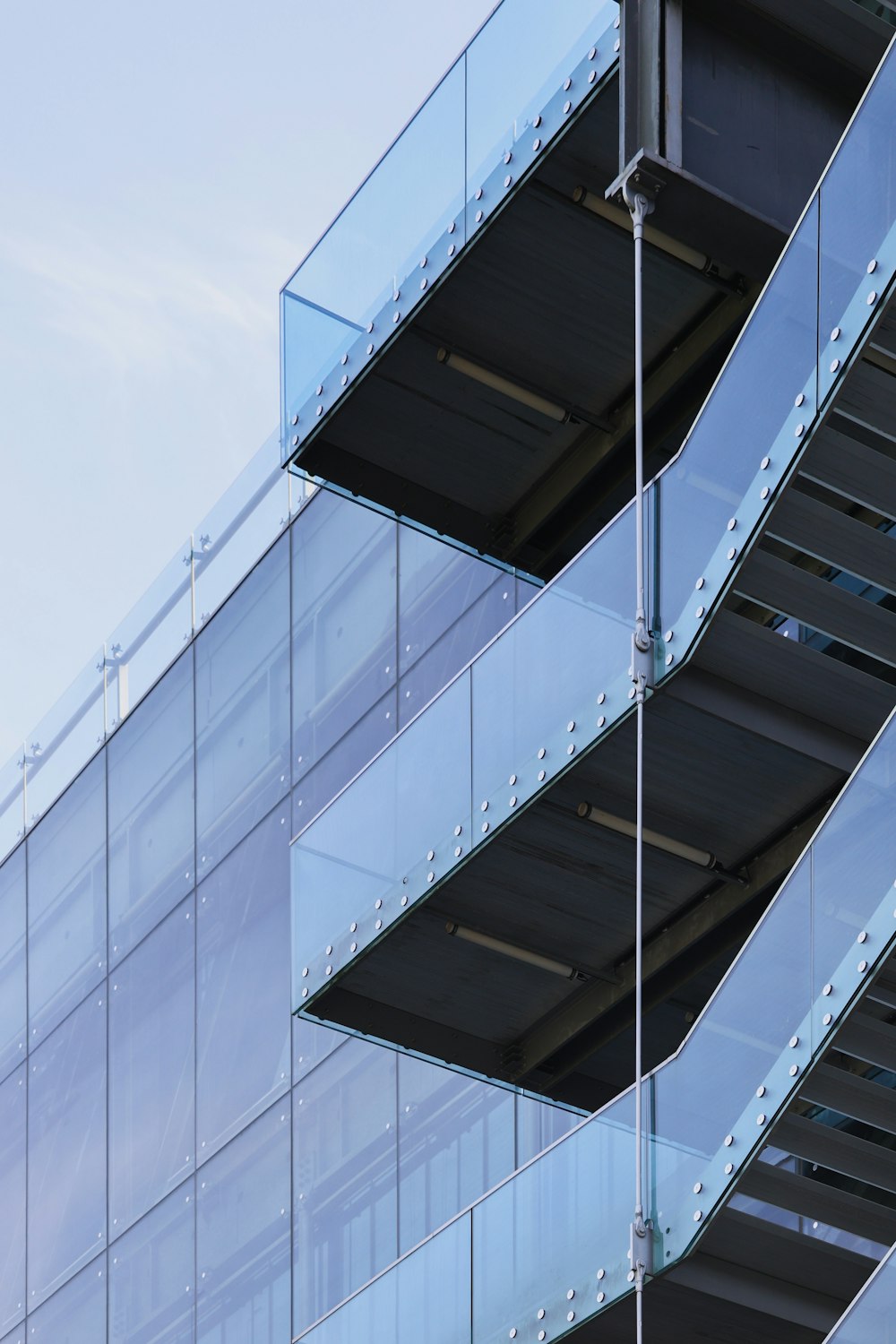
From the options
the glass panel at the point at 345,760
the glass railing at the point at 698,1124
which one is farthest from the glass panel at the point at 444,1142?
the glass railing at the point at 698,1124

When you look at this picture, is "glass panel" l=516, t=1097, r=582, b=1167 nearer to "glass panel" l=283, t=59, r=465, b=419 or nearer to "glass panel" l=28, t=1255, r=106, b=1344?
"glass panel" l=283, t=59, r=465, b=419

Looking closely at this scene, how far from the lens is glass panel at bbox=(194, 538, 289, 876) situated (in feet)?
73.7

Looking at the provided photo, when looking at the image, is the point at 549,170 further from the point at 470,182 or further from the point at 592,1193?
the point at 592,1193

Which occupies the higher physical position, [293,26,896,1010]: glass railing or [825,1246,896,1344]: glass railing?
[293,26,896,1010]: glass railing

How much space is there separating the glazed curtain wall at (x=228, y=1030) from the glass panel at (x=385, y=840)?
2.75 meters

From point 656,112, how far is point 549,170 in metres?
0.99

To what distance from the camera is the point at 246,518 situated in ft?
77.7

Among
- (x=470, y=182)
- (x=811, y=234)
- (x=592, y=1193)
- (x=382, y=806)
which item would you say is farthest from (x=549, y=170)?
(x=592, y=1193)

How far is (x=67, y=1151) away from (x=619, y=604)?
14.8m

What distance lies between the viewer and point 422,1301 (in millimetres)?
13031

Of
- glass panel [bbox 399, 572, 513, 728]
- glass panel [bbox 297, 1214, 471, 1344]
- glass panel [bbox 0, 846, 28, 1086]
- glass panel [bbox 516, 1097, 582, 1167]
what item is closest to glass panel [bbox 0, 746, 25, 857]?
glass panel [bbox 0, 846, 28, 1086]

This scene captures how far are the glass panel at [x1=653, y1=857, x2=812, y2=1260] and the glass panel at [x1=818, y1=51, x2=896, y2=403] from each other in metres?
2.28

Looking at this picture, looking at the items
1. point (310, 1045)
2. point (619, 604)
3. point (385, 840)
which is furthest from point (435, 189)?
point (310, 1045)

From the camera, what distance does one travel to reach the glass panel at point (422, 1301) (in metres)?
12.7
